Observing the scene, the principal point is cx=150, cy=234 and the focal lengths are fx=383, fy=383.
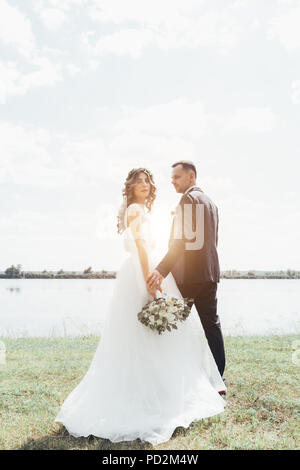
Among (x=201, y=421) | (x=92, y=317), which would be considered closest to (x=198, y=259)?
(x=201, y=421)

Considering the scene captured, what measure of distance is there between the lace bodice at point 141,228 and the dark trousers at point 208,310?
33.1 inches

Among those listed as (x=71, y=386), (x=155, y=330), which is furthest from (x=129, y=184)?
(x=71, y=386)

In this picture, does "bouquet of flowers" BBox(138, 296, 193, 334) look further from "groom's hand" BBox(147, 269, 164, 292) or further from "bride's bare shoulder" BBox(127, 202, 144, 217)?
"bride's bare shoulder" BBox(127, 202, 144, 217)

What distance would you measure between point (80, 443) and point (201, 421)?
4.46ft

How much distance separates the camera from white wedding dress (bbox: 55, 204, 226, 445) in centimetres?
411

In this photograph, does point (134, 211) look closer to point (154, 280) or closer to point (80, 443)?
point (154, 280)

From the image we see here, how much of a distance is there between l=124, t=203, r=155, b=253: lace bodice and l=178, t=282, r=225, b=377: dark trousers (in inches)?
33.1

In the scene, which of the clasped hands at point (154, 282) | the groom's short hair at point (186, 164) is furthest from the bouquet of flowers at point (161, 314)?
the groom's short hair at point (186, 164)

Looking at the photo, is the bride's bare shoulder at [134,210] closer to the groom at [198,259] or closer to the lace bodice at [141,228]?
the lace bodice at [141,228]

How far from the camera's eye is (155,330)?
14.9 ft

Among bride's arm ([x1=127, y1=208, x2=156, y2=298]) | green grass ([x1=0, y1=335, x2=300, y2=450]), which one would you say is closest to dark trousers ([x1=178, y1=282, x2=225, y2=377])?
bride's arm ([x1=127, y1=208, x2=156, y2=298])

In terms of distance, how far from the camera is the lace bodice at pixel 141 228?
4.64 m
